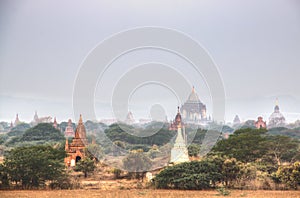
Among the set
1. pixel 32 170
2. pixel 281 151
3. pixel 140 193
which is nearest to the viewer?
pixel 140 193

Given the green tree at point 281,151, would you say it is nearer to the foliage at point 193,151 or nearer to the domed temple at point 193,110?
the foliage at point 193,151

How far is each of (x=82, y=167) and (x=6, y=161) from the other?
24.3ft

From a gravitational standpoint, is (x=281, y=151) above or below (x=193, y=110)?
below

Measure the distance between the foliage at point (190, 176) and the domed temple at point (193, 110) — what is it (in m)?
50.4

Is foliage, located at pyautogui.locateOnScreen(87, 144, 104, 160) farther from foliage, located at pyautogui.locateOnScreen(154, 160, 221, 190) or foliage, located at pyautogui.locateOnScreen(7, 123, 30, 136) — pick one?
foliage, located at pyautogui.locateOnScreen(7, 123, 30, 136)

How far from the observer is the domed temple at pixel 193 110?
2913 inches

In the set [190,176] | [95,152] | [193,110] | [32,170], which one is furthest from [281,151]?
[193,110]

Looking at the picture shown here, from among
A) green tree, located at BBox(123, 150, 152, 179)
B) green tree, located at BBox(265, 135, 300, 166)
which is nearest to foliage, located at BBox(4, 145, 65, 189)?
green tree, located at BBox(123, 150, 152, 179)

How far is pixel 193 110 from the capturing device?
7738 cm

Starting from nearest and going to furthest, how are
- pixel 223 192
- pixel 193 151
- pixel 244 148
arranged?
pixel 223 192
pixel 244 148
pixel 193 151

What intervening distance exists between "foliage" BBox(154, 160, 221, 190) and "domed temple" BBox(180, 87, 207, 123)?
50413 mm

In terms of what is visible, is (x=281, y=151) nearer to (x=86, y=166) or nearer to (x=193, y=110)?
(x=86, y=166)

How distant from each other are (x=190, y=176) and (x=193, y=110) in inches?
2193

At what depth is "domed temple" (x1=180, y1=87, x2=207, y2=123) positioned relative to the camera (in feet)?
243
